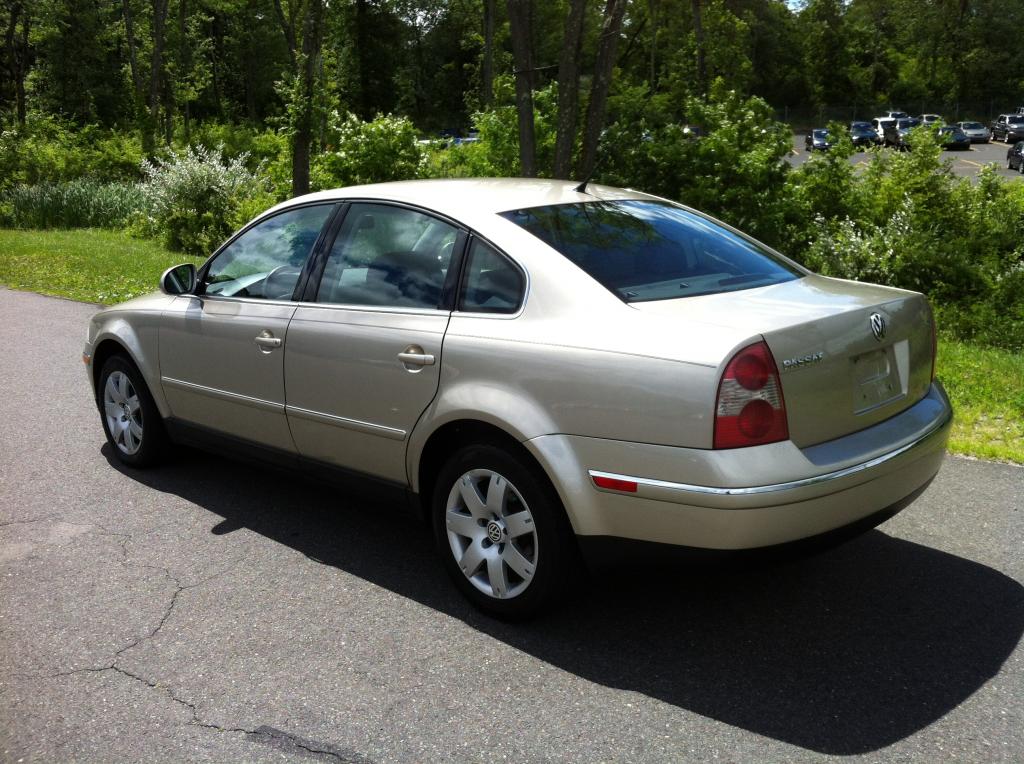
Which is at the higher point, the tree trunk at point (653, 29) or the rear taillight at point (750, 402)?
the tree trunk at point (653, 29)

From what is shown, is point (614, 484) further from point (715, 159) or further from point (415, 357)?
point (715, 159)

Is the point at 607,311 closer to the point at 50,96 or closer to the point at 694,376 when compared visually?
the point at 694,376

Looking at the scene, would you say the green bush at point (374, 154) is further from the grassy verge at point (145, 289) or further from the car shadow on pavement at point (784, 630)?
the car shadow on pavement at point (784, 630)

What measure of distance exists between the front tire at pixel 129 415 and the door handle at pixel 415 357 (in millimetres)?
2288

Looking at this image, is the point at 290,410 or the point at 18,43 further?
the point at 18,43

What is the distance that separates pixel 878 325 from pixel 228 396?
10.2 feet

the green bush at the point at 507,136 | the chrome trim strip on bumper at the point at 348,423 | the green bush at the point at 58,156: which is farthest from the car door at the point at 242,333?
the green bush at the point at 58,156

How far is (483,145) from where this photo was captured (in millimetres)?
14258

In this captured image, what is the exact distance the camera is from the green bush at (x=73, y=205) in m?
23.8

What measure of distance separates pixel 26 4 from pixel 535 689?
5241 cm

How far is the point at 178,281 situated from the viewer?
559 cm

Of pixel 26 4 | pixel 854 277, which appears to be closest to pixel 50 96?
pixel 26 4

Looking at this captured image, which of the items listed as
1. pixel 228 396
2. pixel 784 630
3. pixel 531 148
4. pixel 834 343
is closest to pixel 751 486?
pixel 834 343

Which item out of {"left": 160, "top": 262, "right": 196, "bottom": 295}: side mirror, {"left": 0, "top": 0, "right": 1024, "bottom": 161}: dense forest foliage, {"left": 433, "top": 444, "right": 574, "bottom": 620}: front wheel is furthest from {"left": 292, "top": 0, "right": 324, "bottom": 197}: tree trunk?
{"left": 433, "top": 444, "right": 574, "bottom": 620}: front wheel
